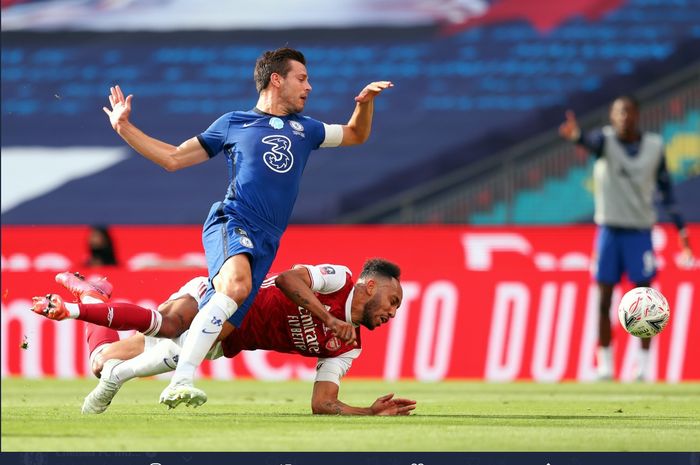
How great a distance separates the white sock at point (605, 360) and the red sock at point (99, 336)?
6010 millimetres

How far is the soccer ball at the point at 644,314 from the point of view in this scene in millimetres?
9406

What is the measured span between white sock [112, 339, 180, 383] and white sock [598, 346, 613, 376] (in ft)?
20.5

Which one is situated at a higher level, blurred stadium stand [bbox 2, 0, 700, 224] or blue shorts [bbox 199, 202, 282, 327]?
blurred stadium stand [bbox 2, 0, 700, 224]

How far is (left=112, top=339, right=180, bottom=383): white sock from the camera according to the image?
777 centimetres

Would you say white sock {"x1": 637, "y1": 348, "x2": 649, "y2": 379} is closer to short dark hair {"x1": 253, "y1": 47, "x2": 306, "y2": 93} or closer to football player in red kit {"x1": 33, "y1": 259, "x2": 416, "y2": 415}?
football player in red kit {"x1": 33, "y1": 259, "x2": 416, "y2": 415}

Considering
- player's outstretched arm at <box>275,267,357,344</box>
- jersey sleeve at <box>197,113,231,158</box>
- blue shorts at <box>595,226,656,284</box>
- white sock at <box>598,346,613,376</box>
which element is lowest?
player's outstretched arm at <box>275,267,357,344</box>

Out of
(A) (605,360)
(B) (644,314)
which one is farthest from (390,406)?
(A) (605,360)

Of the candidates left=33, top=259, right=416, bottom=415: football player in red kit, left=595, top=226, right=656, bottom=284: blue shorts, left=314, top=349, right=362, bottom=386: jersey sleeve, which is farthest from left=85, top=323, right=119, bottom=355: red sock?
left=595, top=226, right=656, bottom=284: blue shorts

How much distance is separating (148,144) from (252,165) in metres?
0.61

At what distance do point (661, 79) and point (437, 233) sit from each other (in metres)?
5.85

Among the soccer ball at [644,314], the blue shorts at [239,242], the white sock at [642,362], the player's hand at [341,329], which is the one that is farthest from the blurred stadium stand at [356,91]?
the player's hand at [341,329]

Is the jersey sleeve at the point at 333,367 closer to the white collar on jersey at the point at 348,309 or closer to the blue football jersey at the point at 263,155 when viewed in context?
the white collar on jersey at the point at 348,309
